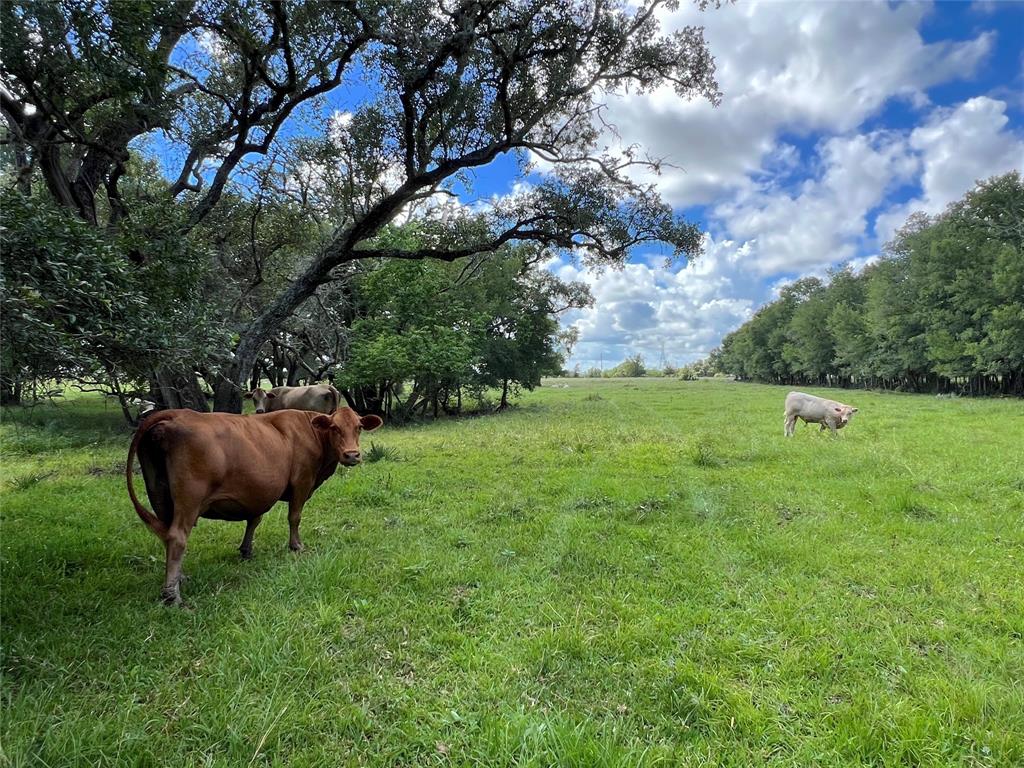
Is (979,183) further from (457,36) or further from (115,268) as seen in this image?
(115,268)

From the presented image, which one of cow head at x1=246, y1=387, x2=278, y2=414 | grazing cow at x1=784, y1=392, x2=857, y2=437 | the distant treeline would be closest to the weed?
cow head at x1=246, y1=387, x2=278, y2=414

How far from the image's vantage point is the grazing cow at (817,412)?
12.5 m

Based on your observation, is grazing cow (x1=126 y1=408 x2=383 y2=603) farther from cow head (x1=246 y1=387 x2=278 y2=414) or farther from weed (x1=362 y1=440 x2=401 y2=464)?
cow head (x1=246 y1=387 x2=278 y2=414)

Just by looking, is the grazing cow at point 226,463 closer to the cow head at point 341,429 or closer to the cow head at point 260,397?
the cow head at point 341,429

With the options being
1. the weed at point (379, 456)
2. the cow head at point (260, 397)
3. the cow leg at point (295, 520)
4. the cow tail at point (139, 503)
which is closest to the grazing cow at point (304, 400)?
the cow head at point (260, 397)

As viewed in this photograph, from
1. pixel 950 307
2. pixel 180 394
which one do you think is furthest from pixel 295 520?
pixel 950 307

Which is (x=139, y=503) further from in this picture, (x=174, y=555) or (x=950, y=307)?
(x=950, y=307)

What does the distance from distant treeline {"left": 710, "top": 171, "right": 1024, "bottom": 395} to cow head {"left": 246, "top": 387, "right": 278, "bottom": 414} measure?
33.0 m

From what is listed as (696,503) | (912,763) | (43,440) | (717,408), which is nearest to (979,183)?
(717,408)

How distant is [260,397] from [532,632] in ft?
36.5

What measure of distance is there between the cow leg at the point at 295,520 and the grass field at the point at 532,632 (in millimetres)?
190

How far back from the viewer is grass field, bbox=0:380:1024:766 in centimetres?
250

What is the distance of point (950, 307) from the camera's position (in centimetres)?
3017

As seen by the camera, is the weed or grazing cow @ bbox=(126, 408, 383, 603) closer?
grazing cow @ bbox=(126, 408, 383, 603)
